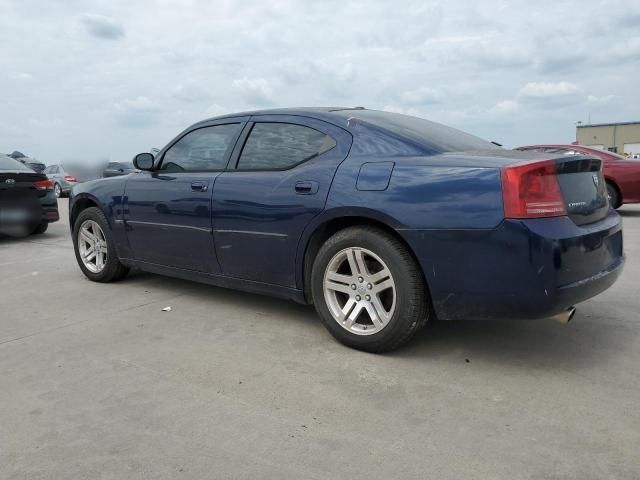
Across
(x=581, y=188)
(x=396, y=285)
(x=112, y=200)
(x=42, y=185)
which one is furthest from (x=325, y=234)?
(x=42, y=185)

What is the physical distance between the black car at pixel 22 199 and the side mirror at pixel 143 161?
13.6 ft

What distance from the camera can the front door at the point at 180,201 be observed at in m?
4.07

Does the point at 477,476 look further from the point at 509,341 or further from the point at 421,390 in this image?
the point at 509,341

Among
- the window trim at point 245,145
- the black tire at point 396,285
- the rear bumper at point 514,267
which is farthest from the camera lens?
the window trim at point 245,145

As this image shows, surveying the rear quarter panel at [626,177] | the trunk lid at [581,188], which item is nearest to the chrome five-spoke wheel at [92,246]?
the trunk lid at [581,188]

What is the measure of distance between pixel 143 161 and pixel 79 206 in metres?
1.28

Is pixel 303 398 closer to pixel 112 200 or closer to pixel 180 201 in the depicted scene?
pixel 180 201

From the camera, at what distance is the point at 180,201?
13.9 feet

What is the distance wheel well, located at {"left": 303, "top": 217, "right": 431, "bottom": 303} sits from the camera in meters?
3.19

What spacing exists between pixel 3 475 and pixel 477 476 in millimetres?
1820

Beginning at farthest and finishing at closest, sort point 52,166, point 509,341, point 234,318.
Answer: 1. point 52,166
2. point 234,318
3. point 509,341

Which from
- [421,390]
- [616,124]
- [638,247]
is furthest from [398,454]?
[616,124]

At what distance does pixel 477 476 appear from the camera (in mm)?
2049

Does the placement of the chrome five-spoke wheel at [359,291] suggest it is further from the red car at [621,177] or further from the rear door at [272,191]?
the red car at [621,177]
